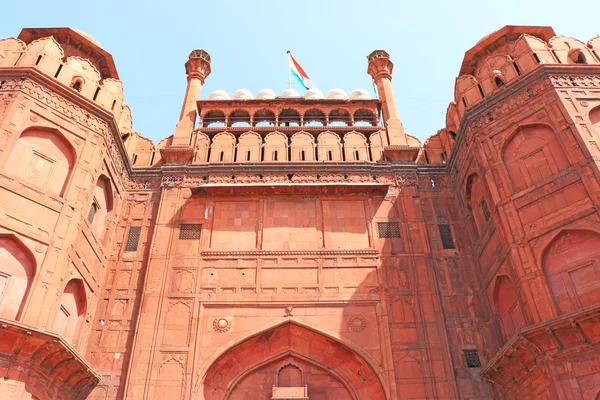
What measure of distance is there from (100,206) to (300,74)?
11.9m

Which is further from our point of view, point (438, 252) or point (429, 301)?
point (438, 252)

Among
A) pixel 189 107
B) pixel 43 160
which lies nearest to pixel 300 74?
pixel 189 107

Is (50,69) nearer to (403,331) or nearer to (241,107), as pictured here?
(241,107)

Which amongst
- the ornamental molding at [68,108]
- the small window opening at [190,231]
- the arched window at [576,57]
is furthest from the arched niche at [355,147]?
the ornamental molding at [68,108]

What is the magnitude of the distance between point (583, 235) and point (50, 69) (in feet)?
51.9

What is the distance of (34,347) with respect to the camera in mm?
10594

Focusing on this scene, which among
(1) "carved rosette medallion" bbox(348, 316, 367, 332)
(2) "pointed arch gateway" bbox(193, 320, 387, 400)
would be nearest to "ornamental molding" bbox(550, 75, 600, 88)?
(1) "carved rosette medallion" bbox(348, 316, 367, 332)

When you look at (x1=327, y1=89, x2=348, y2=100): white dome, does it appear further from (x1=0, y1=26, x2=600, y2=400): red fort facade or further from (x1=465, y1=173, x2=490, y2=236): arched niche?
(x1=465, y1=173, x2=490, y2=236): arched niche

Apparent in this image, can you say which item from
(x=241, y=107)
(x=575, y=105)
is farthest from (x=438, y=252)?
(x=241, y=107)

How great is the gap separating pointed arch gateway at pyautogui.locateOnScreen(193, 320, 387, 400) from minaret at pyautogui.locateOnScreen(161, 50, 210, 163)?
7.54 metres

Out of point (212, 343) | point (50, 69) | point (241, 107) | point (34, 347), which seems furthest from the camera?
point (241, 107)

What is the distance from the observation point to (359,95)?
2016cm

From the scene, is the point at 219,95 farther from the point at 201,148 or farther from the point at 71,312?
the point at 71,312

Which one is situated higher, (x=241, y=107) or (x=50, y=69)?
(x=241, y=107)
